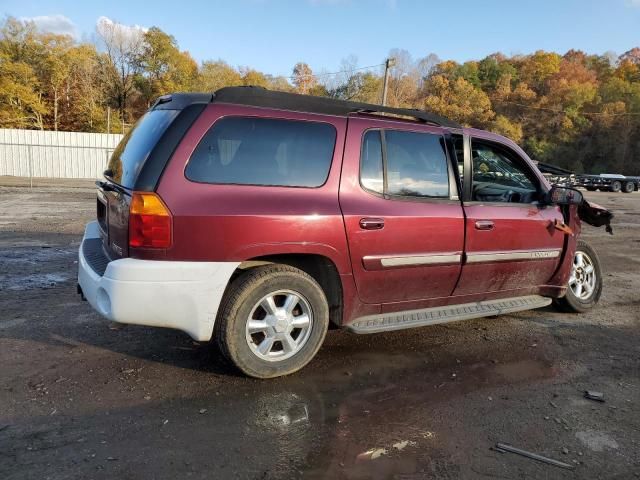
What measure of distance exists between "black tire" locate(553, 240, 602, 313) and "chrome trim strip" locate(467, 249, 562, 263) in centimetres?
71

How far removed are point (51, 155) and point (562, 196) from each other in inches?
1054

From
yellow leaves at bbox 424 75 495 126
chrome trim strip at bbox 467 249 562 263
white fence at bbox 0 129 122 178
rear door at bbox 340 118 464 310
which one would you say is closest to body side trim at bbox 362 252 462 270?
rear door at bbox 340 118 464 310

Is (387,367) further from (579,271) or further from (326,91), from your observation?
(326,91)

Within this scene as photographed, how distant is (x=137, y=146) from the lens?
3549 millimetres

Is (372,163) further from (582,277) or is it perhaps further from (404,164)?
(582,277)

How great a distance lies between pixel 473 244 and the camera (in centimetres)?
419

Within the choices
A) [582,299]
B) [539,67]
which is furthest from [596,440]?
[539,67]

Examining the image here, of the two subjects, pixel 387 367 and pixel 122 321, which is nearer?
pixel 122 321

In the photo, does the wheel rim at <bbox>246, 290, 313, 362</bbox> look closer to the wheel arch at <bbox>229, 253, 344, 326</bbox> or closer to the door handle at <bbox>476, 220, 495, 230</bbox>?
the wheel arch at <bbox>229, 253, 344, 326</bbox>

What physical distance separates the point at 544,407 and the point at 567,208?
2.39m

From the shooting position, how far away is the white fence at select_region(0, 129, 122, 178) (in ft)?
84.0

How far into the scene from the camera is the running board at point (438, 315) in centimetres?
378

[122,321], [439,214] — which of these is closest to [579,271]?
[439,214]

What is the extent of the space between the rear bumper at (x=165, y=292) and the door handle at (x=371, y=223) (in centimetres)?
96
